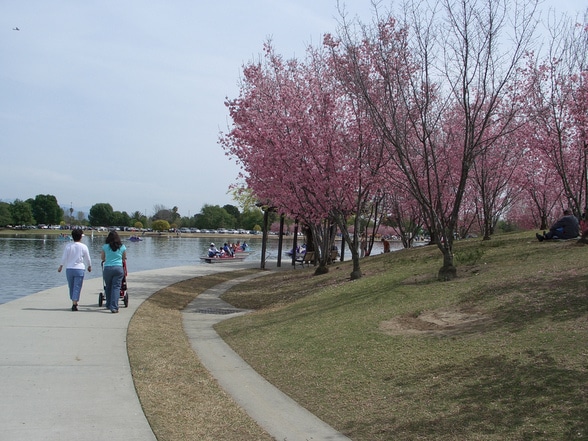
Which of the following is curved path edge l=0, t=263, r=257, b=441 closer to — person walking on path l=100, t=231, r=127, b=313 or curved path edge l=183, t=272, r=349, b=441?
person walking on path l=100, t=231, r=127, b=313

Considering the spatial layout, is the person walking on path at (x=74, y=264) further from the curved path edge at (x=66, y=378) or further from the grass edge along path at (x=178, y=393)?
the grass edge along path at (x=178, y=393)

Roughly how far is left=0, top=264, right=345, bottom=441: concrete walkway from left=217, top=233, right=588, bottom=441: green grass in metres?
0.69

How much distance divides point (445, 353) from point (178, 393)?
10.7 ft

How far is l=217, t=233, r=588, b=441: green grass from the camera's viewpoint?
5465 millimetres

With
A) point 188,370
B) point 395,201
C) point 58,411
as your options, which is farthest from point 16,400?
point 395,201

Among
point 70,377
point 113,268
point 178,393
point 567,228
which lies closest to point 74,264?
point 113,268

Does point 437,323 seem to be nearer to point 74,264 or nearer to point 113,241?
point 113,241

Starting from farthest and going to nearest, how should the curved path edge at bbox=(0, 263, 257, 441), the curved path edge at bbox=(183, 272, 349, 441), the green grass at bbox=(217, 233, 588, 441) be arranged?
the curved path edge at bbox=(183, 272, 349, 441), the green grass at bbox=(217, 233, 588, 441), the curved path edge at bbox=(0, 263, 257, 441)

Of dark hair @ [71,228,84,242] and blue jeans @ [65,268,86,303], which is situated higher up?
dark hair @ [71,228,84,242]

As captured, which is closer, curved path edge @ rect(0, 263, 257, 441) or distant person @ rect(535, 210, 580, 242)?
curved path edge @ rect(0, 263, 257, 441)

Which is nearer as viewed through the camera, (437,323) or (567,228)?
(437,323)

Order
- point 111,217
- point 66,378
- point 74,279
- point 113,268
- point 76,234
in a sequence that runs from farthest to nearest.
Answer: point 111,217 → point 113,268 → point 76,234 → point 74,279 → point 66,378

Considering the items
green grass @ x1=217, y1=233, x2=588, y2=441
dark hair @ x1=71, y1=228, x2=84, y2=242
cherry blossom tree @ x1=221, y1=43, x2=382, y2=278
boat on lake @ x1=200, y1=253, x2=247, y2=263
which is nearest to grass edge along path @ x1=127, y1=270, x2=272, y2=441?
green grass @ x1=217, y1=233, x2=588, y2=441

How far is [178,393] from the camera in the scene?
22.3 ft
